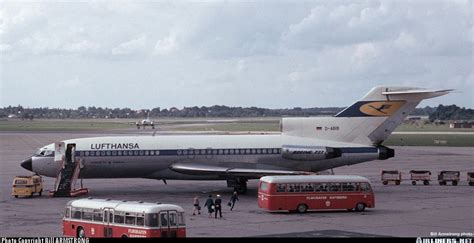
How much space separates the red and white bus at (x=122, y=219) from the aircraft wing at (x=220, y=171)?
1658 cm

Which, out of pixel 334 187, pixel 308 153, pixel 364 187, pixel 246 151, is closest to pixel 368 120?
pixel 308 153

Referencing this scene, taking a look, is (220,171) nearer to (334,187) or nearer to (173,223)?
(334,187)

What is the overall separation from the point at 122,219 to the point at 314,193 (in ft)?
42.0

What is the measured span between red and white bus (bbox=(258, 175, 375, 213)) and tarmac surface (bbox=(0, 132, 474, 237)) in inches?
20.2

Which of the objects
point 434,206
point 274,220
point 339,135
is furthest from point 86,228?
point 339,135

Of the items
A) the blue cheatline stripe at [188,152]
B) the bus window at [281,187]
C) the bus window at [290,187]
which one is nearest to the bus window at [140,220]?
the bus window at [281,187]

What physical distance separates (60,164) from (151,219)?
74.6 ft

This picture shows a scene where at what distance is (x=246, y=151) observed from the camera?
5125 cm

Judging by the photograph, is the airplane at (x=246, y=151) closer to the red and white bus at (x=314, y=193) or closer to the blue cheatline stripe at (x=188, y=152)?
the blue cheatline stripe at (x=188, y=152)

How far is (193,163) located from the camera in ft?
168

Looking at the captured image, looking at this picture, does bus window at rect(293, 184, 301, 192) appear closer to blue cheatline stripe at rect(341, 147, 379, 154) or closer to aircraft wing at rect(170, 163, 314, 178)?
aircraft wing at rect(170, 163, 314, 178)

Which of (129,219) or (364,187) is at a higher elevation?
(364,187)

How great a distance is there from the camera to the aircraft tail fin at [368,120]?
171ft

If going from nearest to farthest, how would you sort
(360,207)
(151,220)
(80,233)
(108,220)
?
(151,220) < (108,220) < (80,233) < (360,207)
